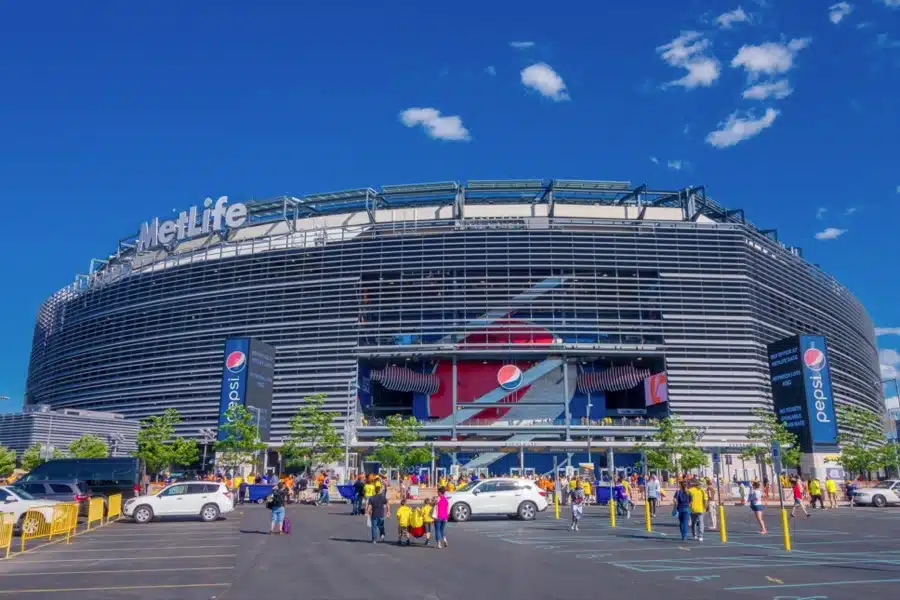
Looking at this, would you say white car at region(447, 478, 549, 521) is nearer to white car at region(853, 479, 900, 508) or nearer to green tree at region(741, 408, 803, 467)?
white car at region(853, 479, 900, 508)

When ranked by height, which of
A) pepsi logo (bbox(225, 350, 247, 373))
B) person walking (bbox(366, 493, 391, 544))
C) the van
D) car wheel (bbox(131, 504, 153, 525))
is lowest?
car wheel (bbox(131, 504, 153, 525))

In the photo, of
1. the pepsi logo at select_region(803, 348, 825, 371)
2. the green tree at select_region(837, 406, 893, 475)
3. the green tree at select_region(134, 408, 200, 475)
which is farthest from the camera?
the pepsi logo at select_region(803, 348, 825, 371)

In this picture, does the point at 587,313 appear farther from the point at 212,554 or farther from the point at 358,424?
the point at 212,554

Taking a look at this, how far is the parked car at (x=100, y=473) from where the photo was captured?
105 ft

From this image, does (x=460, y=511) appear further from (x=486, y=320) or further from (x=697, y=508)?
(x=486, y=320)

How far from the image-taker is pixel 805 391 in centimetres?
5638

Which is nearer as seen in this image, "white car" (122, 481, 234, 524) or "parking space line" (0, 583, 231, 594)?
"parking space line" (0, 583, 231, 594)

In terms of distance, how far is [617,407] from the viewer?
7912 centimetres

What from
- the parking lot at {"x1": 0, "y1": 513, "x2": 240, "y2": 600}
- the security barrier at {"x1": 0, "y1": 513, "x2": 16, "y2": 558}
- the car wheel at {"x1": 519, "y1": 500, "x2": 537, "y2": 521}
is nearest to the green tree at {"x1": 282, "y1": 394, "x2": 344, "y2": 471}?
the car wheel at {"x1": 519, "y1": 500, "x2": 537, "y2": 521}

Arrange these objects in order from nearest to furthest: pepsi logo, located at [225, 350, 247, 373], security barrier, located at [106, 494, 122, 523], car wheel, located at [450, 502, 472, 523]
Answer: car wheel, located at [450, 502, 472, 523]
security barrier, located at [106, 494, 122, 523]
pepsi logo, located at [225, 350, 247, 373]

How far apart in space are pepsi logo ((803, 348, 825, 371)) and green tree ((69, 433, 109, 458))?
A: 63013 mm

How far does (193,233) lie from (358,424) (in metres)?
28.7

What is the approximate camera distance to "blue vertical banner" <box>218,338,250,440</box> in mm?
59625

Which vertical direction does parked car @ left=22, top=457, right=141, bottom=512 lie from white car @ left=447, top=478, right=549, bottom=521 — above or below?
above
